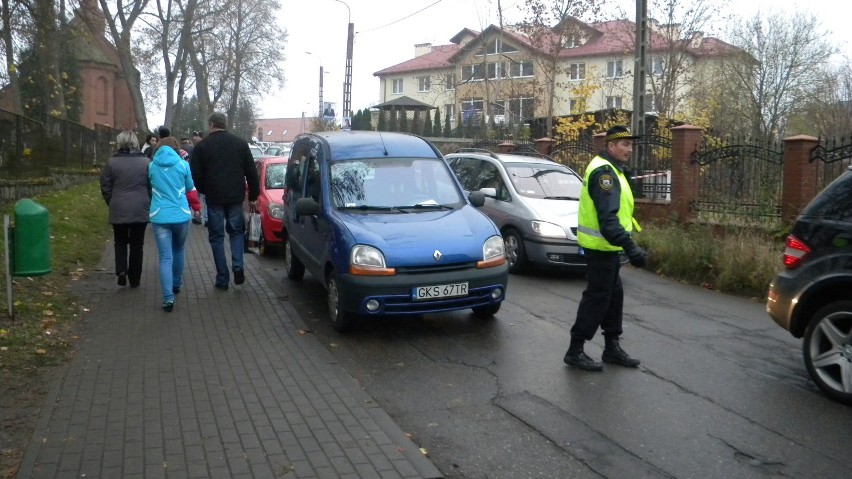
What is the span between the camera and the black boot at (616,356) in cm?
686

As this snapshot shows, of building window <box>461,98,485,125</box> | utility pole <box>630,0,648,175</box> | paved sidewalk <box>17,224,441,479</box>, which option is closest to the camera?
paved sidewalk <box>17,224,441,479</box>

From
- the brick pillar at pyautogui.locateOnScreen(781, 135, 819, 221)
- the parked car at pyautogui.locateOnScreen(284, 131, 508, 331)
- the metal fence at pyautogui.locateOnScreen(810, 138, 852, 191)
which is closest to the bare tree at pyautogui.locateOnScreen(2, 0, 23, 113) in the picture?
the parked car at pyautogui.locateOnScreen(284, 131, 508, 331)

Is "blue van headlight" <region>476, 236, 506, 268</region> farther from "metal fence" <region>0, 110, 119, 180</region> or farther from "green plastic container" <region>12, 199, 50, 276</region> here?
"metal fence" <region>0, 110, 119, 180</region>

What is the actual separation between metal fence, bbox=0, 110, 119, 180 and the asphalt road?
8.98 meters

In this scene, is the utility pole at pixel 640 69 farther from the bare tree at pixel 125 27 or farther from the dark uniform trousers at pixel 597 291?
the bare tree at pixel 125 27

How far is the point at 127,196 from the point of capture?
373 inches

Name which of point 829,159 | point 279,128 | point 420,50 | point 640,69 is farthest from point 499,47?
point 279,128

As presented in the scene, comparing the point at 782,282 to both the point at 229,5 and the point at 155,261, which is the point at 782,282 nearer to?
the point at 155,261

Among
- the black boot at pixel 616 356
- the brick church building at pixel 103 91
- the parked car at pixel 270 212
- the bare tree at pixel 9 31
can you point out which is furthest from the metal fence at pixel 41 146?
the brick church building at pixel 103 91

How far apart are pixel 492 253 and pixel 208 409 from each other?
3.35 meters

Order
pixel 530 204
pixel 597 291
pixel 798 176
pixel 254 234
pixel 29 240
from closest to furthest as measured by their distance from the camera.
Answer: pixel 597 291 < pixel 29 240 < pixel 254 234 < pixel 530 204 < pixel 798 176

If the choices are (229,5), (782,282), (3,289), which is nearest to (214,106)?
(229,5)

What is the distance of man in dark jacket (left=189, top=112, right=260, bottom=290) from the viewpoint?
9.59 m

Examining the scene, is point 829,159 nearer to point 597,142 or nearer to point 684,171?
point 684,171
